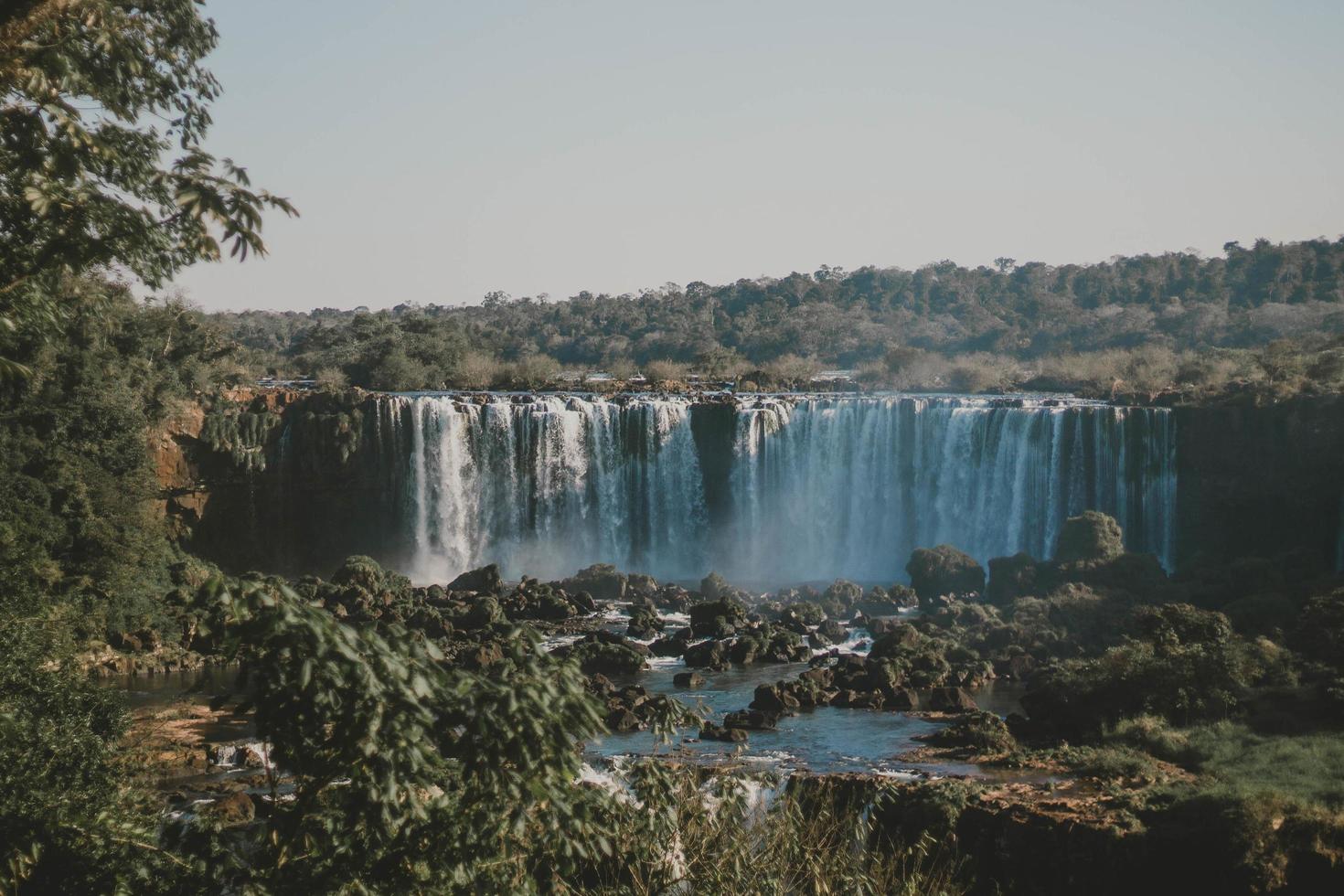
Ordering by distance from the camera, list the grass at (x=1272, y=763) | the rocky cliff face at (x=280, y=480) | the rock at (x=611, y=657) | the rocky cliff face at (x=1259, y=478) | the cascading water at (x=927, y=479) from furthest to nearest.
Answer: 1. the rocky cliff face at (x=280, y=480)
2. the cascading water at (x=927, y=479)
3. the rocky cliff face at (x=1259, y=478)
4. the rock at (x=611, y=657)
5. the grass at (x=1272, y=763)

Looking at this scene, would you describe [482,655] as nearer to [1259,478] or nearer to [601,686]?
[601,686]

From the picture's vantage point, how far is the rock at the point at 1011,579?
3114 centimetres

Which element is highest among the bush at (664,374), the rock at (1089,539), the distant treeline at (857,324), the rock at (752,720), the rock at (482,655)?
the distant treeline at (857,324)

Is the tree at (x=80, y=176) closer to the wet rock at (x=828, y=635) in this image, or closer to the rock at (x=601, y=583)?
the wet rock at (x=828, y=635)

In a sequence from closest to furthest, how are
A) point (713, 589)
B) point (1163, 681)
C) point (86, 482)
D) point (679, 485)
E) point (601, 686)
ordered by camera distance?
point (1163, 681), point (601, 686), point (86, 482), point (713, 589), point (679, 485)

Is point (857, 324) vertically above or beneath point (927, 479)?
above

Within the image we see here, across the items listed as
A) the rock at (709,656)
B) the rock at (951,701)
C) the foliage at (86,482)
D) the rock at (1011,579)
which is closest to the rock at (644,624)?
the rock at (709,656)

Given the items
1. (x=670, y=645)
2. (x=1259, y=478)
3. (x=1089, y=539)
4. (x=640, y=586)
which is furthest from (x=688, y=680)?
(x=1259, y=478)

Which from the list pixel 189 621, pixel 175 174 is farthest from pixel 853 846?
pixel 189 621

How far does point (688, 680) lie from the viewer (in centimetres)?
2466

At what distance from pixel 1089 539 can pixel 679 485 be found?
1416cm

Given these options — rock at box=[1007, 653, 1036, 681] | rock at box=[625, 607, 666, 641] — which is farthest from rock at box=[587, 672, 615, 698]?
rock at box=[1007, 653, 1036, 681]

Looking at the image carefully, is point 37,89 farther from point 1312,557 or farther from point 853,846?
point 1312,557

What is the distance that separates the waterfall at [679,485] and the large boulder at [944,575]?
18.5 feet
